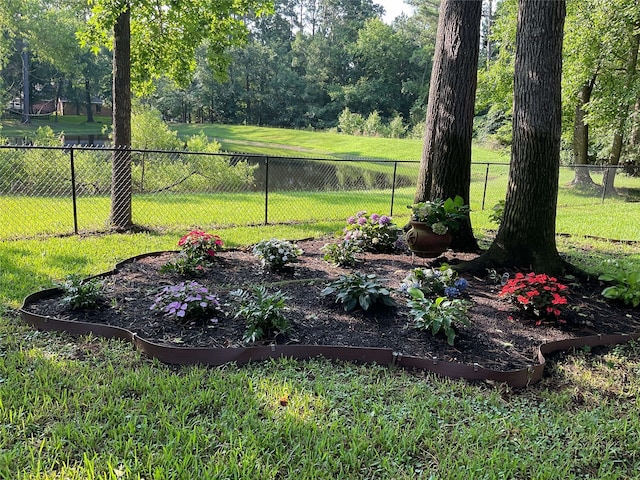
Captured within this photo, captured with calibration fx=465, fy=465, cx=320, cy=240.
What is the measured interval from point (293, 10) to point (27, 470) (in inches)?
2806

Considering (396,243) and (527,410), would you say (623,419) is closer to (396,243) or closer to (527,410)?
(527,410)

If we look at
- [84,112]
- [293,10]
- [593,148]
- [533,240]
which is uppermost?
[293,10]

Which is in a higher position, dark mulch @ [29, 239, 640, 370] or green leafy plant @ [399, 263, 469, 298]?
green leafy plant @ [399, 263, 469, 298]

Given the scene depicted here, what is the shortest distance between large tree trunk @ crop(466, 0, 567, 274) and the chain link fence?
4.31 m

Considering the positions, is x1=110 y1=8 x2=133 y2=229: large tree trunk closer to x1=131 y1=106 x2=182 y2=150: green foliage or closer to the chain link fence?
the chain link fence

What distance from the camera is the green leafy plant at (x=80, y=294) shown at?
3.58 meters

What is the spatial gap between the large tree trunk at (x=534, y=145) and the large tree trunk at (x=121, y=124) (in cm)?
509

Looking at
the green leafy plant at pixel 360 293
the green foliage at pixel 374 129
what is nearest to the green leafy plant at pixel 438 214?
the green leafy plant at pixel 360 293

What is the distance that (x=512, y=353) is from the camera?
126 inches

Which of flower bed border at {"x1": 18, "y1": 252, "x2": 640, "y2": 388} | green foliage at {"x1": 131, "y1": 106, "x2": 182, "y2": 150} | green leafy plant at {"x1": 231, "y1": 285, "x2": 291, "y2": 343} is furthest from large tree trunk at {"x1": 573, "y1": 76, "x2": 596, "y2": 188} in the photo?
green leafy plant at {"x1": 231, "y1": 285, "x2": 291, "y2": 343}

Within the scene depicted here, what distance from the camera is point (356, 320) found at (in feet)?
11.9

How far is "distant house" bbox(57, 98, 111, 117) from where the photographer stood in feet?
164

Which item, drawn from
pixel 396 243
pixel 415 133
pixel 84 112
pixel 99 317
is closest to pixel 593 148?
pixel 415 133

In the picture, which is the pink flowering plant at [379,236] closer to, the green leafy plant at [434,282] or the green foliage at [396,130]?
the green leafy plant at [434,282]
